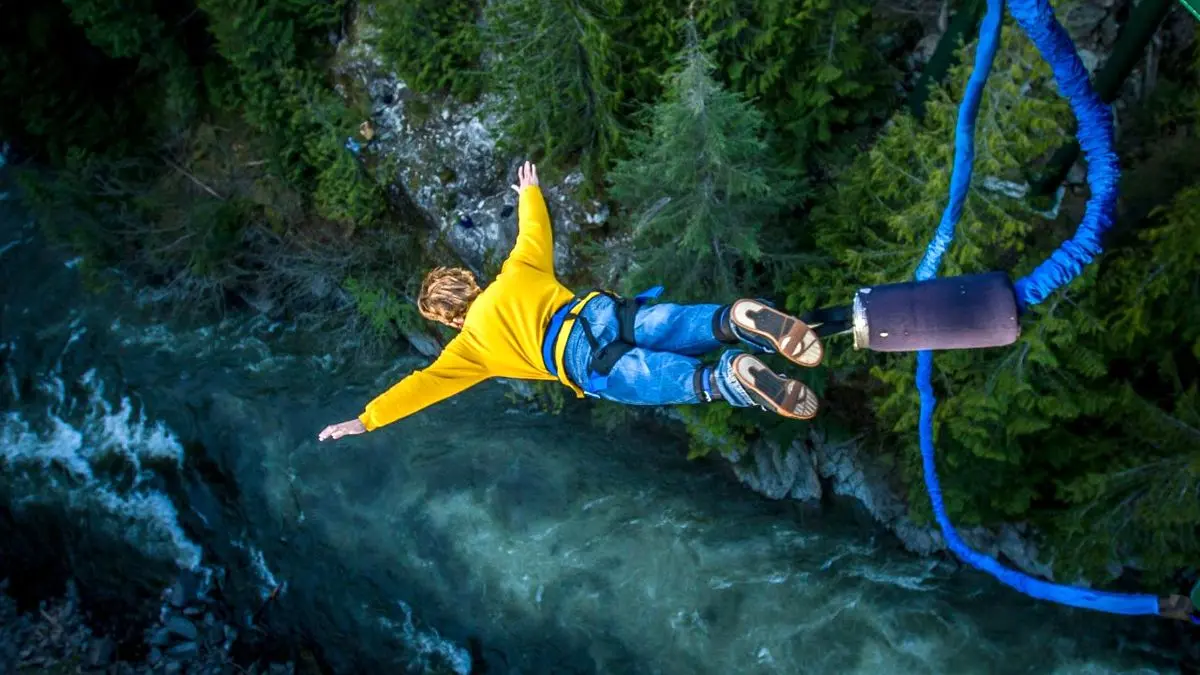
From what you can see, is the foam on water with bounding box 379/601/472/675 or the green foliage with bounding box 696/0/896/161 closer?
the green foliage with bounding box 696/0/896/161

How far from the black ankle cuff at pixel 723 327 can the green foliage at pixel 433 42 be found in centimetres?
558

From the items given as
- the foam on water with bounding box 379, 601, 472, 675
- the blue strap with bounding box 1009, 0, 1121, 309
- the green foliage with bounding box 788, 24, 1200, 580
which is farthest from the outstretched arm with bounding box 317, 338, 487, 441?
the foam on water with bounding box 379, 601, 472, 675

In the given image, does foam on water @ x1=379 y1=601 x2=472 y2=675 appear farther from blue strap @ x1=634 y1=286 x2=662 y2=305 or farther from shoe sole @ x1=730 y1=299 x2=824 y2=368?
shoe sole @ x1=730 y1=299 x2=824 y2=368

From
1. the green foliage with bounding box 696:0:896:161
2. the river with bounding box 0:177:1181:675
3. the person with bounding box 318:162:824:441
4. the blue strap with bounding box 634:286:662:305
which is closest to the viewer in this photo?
the person with bounding box 318:162:824:441

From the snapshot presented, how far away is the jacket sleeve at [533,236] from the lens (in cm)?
486

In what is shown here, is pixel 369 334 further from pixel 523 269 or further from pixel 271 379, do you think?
pixel 523 269

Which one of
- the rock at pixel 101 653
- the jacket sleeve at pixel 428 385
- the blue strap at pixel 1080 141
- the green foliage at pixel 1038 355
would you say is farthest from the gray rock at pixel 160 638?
the blue strap at pixel 1080 141

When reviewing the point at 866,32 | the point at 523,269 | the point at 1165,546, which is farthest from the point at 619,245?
the point at 1165,546

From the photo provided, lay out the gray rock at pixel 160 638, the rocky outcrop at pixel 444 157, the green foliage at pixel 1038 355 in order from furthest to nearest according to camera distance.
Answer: the gray rock at pixel 160 638, the rocky outcrop at pixel 444 157, the green foliage at pixel 1038 355

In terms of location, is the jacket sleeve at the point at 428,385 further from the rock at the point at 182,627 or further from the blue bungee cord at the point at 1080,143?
the rock at the point at 182,627

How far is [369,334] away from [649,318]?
7.42 meters

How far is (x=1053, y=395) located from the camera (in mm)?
6293

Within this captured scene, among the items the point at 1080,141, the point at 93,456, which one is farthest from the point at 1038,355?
the point at 93,456

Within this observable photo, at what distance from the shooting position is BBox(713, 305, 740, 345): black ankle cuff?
4.25 m
